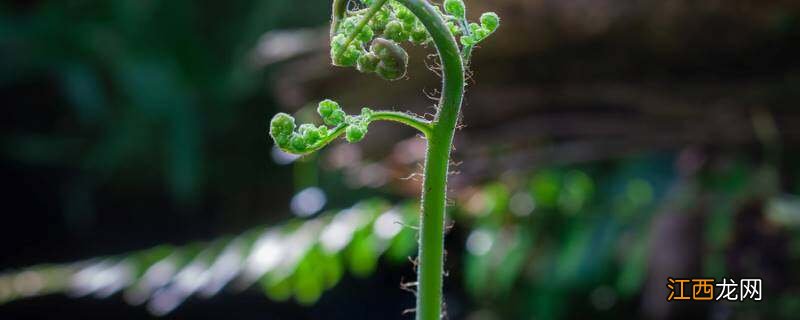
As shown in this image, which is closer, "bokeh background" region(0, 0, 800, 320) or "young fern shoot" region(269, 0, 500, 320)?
"young fern shoot" region(269, 0, 500, 320)

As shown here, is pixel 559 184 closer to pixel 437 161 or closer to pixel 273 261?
pixel 273 261

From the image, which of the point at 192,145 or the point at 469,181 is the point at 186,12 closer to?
the point at 192,145

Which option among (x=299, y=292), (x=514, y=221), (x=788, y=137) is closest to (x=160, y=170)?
(x=299, y=292)
